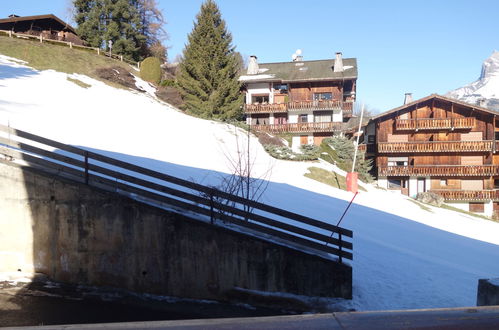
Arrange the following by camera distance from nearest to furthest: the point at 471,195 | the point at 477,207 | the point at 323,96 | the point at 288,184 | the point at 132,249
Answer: the point at 132,249 → the point at 288,184 → the point at 471,195 → the point at 477,207 → the point at 323,96

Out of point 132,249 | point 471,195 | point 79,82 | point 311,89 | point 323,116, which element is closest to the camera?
point 132,249

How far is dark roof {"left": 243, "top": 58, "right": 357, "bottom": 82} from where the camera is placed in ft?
139

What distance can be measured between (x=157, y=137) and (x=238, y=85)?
70.6 feet

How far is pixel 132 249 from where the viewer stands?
7871 millimetres

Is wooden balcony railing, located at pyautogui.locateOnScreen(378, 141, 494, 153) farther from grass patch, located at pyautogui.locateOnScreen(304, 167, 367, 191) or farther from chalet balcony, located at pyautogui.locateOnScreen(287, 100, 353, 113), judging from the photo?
grass patch, located at pyautogui.locateOnScreen(304, 167, 367, 191)

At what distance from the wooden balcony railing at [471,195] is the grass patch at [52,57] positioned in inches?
1364

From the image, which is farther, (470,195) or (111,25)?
(111,25)

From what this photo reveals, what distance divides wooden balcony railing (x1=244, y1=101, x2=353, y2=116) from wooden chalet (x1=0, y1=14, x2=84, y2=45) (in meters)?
26.3

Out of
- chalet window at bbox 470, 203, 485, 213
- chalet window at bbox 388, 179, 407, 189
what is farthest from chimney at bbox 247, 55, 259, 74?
chalet window at bbox 470, 203, 485, 213

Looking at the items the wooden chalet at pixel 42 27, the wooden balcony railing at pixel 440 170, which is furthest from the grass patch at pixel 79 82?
the wooden balcony railing at pixel 440 170

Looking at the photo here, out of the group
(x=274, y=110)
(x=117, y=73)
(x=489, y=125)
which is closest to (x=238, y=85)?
(x=274, y=110)

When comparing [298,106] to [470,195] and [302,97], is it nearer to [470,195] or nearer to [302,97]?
[302,97]

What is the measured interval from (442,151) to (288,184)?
79.5 feet

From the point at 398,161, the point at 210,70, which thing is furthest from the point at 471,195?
the point at 210,70
